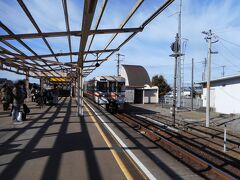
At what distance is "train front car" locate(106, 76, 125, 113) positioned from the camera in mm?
23469

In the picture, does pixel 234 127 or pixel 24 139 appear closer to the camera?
pixel 24 139

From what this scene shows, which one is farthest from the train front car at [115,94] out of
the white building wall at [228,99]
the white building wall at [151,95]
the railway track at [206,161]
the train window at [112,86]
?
the white building wall at [151,95]

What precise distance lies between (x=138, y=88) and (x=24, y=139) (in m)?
36.6

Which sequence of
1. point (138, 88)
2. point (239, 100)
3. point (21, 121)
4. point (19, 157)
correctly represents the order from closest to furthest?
point (19, 157)
point (21, 121)
point (239, 100)
point (138, 88)

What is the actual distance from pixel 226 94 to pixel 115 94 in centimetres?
1345

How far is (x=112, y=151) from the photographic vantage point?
874 cm

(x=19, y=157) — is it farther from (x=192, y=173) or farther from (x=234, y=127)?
(x=234, y=127)

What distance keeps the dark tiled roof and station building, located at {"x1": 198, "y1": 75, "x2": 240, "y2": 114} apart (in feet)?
87.4

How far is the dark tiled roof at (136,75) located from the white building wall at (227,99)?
27021mm

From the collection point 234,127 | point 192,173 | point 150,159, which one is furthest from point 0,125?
point 234,127

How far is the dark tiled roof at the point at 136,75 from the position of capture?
59906 millimetres

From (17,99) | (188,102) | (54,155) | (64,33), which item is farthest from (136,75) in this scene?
(54,155)

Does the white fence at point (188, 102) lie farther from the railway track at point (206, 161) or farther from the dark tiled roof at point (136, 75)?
the railway track at point (206, 161)

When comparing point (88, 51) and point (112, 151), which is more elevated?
point (88, 51)
